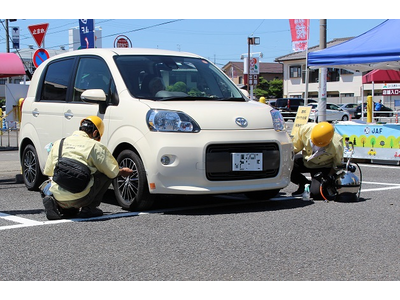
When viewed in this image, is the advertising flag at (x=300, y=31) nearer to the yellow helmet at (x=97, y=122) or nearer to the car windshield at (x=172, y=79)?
the car windshield at (x=172, y=79)

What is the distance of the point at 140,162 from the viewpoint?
5.83 meters

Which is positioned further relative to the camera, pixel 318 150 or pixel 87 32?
pixel 87 32

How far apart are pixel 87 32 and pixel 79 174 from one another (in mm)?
8552

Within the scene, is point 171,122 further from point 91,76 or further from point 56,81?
point 56,81

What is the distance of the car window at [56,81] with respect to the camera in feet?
23.7

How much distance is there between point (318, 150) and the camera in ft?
22.1

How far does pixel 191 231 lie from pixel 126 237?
609 millimetres

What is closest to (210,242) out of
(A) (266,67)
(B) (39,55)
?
(B) (39,55)

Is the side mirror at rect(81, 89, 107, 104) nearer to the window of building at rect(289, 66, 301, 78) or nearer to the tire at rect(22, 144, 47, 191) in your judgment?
the tire at rect(22, 144, 47, 191)

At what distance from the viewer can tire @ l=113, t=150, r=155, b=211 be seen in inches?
229

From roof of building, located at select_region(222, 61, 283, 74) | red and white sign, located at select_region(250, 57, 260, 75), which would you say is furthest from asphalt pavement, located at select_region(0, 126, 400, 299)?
roof of building, located at select_region(222, 61, 283, 74)

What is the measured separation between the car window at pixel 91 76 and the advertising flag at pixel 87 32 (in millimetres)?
6477

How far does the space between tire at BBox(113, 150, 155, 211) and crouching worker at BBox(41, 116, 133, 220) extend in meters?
0.14

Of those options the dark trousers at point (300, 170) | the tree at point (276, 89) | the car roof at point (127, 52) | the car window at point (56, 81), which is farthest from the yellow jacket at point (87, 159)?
the tree at point (276, 89)
